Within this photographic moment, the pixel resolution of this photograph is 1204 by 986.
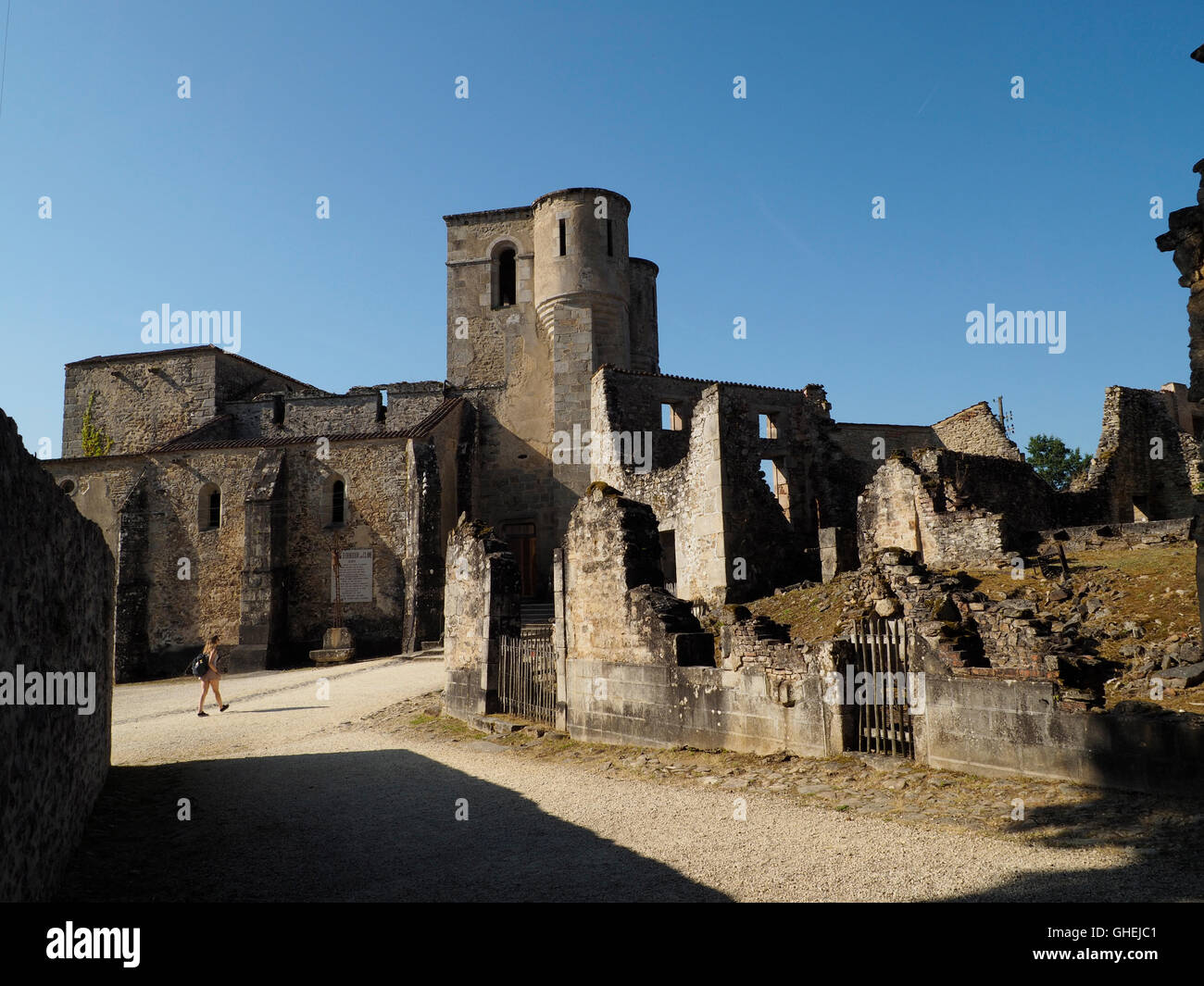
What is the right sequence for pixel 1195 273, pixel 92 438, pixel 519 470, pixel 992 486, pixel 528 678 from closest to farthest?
pixel 1195 273 → pixel 528 678 → pixel 992 486 → pixel 519 470 → pixel 92 438

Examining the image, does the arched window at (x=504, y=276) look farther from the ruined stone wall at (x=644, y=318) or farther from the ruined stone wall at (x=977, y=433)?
the ruined stone wall at (x=977, y=433)

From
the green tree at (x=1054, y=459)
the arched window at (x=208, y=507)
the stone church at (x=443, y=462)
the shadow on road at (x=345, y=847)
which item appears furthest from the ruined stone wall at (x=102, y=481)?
the green tree at (x=1054, y=459)

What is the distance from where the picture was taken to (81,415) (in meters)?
32.9

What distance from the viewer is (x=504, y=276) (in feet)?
103

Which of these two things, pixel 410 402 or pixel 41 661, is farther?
pixel 410 402

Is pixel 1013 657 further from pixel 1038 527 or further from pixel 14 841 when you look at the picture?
pixel 1038 527

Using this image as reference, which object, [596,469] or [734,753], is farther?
[596,469]

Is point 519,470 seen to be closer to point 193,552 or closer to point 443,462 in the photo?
point 443,462

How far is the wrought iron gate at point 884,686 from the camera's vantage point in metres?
7.84

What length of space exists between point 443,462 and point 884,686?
2069 centimetres

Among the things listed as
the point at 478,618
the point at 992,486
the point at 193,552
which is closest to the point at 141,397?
the point at 193,552

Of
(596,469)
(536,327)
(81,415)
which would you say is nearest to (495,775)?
(596,469)

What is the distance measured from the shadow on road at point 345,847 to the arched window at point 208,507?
1904 centimetres
